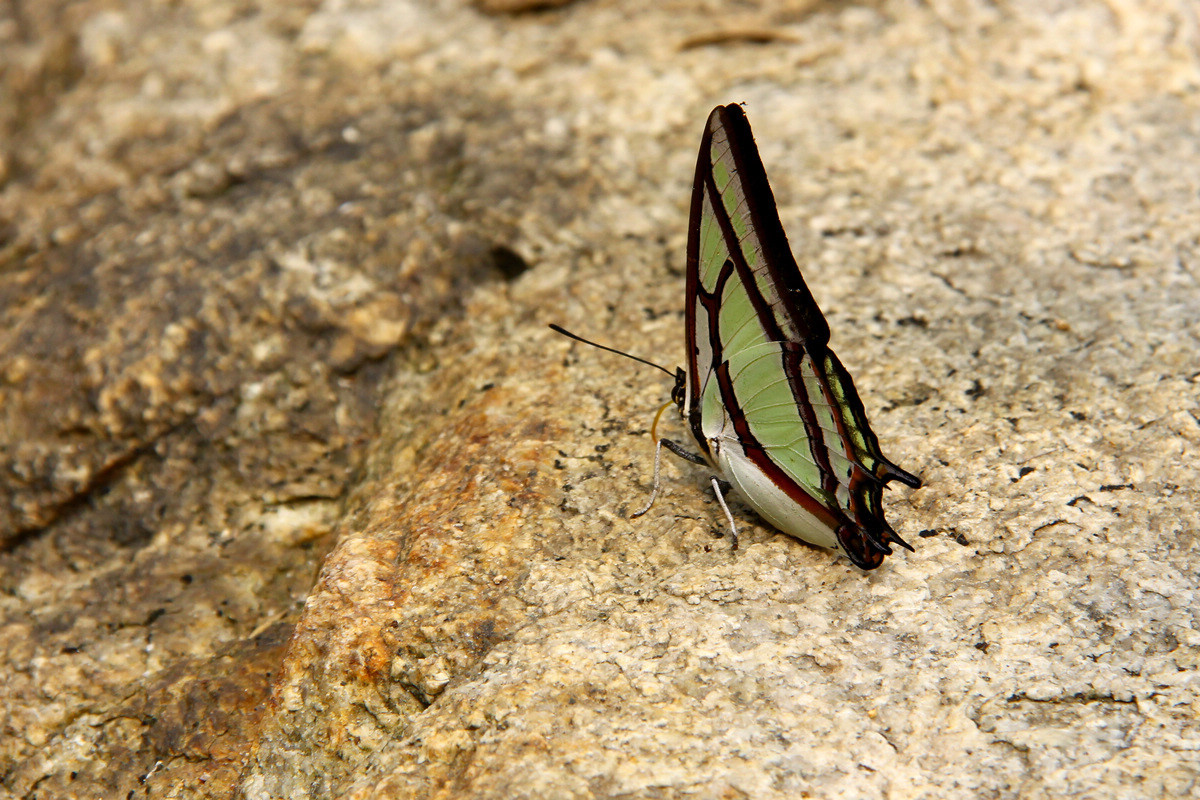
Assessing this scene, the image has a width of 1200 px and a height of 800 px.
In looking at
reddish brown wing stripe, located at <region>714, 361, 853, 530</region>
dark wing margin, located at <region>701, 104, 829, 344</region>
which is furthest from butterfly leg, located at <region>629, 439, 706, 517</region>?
dark wing margin, located at <region>701, 104, 829, 344</region>

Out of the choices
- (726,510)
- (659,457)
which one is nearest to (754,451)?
(726,510)

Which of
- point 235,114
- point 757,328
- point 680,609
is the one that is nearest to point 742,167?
point 757,328

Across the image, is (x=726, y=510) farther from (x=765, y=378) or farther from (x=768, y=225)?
(x=768, y=225)

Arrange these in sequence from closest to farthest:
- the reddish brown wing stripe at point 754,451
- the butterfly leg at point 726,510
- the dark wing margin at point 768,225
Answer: the dark wing margin at point 768,225 → the reddish brown wing stripe at point 754,451 → the butterfly leg at point 726,510

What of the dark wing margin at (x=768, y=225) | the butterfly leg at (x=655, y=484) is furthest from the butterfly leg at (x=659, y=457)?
the dark wing margin at (x=768, y=225)

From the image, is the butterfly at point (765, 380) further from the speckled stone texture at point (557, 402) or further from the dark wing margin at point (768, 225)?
the speckled stone texture at point (557, 402)

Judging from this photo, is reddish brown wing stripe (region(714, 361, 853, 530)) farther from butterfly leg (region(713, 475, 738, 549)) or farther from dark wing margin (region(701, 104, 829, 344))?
dark wing margin (region(701, 104, 829, 344))

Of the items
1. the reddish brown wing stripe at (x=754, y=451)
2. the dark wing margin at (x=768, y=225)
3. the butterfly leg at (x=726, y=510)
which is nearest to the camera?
the dark wing margin at (x=768, y=225)
